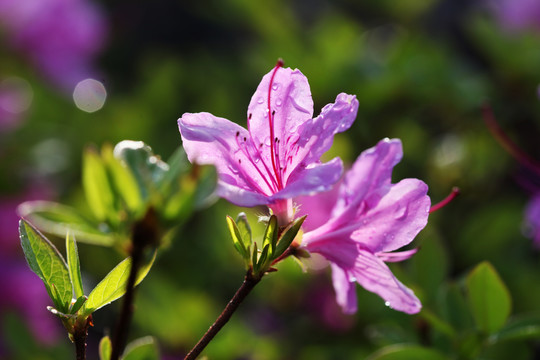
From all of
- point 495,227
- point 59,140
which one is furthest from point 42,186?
point 495,227

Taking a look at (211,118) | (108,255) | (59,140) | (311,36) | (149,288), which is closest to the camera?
(211,118)

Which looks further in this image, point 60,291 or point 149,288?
point 149,288

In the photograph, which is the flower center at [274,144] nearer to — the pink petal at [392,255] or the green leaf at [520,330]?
the pink petal at [392,255]

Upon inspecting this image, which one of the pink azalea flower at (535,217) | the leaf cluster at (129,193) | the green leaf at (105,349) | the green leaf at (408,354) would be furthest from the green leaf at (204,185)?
the pink azalea flower at (535,217)

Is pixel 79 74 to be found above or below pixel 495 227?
above

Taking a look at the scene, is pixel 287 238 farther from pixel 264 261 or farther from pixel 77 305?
pixel 77 305

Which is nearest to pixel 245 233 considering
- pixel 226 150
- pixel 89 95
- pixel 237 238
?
pixel 237 238

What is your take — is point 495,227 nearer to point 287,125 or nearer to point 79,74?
point 287,125
